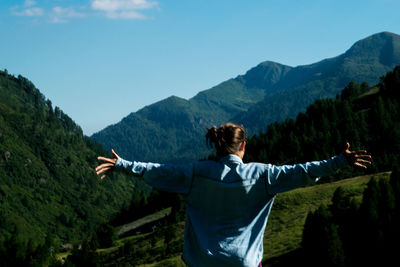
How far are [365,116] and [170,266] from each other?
397ft

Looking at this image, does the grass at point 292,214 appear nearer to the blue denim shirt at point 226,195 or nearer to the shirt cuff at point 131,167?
the blue denim shirt at point 226,195

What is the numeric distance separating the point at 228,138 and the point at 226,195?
2.57 ft

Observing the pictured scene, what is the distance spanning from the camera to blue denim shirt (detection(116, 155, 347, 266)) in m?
6.07

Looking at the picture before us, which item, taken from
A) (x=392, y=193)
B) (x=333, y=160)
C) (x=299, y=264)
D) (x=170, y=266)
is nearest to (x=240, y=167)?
(x=333, y=160)

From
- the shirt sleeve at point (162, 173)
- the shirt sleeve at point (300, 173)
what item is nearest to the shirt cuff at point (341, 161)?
the shirt sleeve at point (300, 173)

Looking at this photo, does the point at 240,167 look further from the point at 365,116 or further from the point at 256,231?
the point at 365,116

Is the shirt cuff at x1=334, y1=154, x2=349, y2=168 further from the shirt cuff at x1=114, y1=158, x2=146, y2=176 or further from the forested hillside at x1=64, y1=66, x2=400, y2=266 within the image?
the forested hillside at x1=64, y1=66, x2=400, y2=266

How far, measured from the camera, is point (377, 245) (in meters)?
61.0

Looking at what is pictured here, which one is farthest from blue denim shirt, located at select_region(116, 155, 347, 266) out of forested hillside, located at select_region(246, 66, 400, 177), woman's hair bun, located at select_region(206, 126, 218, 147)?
forested hillside, located at select_region(246, 66, 400, 177)

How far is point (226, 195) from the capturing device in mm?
6113

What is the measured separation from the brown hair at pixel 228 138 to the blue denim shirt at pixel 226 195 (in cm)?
11

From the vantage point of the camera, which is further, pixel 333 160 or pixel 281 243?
pixel 281 243

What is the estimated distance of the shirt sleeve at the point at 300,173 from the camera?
5.80 metres

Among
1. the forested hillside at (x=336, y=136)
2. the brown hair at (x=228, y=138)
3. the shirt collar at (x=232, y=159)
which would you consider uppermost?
the brown hair at (x=228, y=138)
